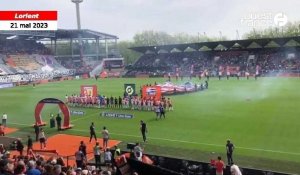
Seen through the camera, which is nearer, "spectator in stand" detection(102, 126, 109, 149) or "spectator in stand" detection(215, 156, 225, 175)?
"spectator in stand" detection(215, 156, 225, 175)

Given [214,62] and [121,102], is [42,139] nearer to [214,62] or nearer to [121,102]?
[121,102]

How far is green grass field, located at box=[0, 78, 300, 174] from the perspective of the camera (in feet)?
63.5

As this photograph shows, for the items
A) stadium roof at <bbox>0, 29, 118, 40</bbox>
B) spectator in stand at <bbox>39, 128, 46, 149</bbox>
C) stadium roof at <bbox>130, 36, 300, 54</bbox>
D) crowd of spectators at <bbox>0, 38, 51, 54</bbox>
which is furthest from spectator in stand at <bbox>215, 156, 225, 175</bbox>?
crowd of spectators at <bbox>0, 38, 51, 54</bbox>

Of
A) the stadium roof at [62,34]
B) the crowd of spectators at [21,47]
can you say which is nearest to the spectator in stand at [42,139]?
the stadium roof at [62,34]

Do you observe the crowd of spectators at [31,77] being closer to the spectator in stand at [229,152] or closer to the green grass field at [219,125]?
the green grass field at [219,125]

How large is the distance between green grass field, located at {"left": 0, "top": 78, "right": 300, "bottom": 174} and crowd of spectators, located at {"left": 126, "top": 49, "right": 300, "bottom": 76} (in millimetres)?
25111

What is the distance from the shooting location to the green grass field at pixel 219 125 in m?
19.3

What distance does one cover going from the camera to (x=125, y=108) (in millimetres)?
34594

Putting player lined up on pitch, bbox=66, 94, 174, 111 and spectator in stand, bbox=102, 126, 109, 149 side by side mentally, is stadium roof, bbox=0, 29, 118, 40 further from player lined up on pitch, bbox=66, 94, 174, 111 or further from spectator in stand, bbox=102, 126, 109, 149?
spectator in stand, bbox=102, 126, 109, 149

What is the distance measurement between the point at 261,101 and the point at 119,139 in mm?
16764

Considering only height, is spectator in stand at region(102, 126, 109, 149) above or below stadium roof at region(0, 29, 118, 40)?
below

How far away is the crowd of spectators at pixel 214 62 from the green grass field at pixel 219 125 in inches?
989

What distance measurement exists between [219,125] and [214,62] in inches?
1983

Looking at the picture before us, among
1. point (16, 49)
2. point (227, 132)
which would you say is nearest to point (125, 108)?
point (227, 132)
